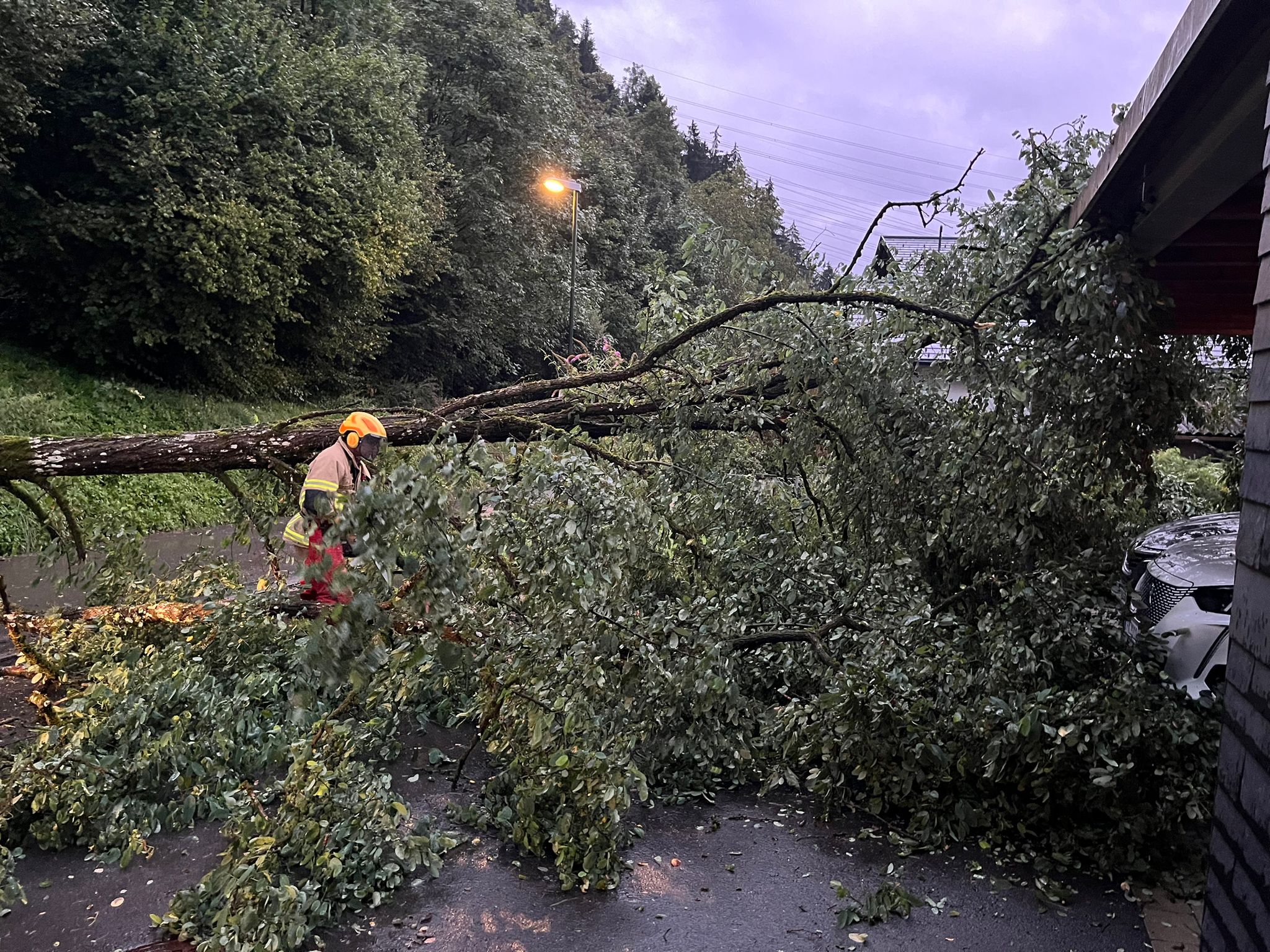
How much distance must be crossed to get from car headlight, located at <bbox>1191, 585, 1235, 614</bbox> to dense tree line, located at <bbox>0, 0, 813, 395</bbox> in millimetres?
11191

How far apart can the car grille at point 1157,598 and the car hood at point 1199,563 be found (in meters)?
0.03

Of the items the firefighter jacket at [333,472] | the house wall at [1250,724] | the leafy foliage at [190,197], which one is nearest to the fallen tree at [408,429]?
the firefighter jacket at [333,472]

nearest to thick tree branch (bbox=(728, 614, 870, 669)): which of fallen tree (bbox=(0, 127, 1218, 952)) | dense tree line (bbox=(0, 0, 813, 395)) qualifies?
fallen tree (bbox=(0, 127, 1218, 952))

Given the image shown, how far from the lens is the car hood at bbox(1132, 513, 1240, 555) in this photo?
5.49 meters

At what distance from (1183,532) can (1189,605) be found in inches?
49.1

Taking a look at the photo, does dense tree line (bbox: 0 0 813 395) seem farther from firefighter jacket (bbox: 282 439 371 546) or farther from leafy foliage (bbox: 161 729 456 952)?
leafy foliage (bbox: 161 729 456 952)

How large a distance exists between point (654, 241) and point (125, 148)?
21.1 meters

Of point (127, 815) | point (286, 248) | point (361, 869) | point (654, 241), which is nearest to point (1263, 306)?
point (361, 869)

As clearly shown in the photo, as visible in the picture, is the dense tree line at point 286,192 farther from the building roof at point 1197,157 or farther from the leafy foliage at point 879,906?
the leafy foliage at point 879,906

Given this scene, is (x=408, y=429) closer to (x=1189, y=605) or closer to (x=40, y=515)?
(x=40, y=515)

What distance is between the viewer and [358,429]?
548 centimetres

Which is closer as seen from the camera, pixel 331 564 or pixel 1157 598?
pixel 331 564

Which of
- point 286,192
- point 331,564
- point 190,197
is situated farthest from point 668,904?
point 286,192

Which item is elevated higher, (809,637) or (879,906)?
(809,637)
